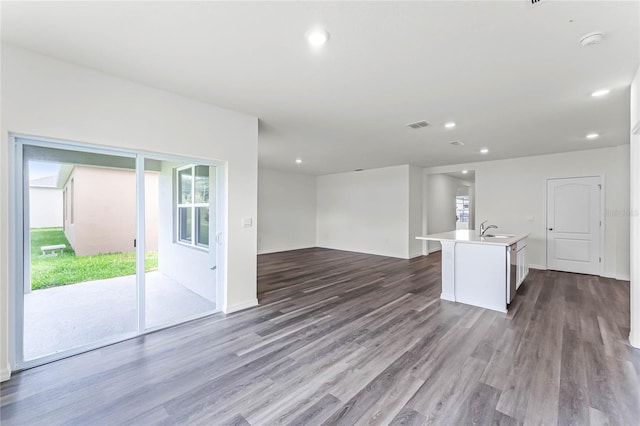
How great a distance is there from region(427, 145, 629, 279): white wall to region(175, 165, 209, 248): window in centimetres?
662

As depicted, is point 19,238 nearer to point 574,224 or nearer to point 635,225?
point 635,225

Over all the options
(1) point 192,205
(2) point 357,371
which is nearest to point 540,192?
(2) point 357,371

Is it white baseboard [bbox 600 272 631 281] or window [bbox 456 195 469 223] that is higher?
window [bbox 456 195 469 223]

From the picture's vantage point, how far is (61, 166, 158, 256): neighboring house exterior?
2.72 metres

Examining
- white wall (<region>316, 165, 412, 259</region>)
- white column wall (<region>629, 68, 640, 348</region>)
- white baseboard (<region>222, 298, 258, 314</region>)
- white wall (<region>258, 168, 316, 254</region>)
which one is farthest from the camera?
white wall (<region>258, 168, 316, 254</region>)

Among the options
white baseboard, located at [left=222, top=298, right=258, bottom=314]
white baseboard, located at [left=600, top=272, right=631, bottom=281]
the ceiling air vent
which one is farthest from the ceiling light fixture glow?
white baseboard, located at [left=600, top=272, right=631, bottom=281]

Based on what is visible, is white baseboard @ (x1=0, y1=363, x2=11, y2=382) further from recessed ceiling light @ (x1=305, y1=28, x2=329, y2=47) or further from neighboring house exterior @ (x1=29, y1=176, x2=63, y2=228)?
recessed ceiling light @ (x1=305, y1=28, x2=329, y2=47)

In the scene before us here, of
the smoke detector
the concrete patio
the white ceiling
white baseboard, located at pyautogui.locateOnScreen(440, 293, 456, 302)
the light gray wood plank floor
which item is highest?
the white ceiling

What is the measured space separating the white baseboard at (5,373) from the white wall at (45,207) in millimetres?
1159

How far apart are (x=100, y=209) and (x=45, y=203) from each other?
1.42 feet

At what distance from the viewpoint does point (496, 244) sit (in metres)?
3.67

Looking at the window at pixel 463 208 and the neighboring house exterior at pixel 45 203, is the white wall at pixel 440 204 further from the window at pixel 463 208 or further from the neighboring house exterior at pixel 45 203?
the neighboring house exterior at pixel 45 203

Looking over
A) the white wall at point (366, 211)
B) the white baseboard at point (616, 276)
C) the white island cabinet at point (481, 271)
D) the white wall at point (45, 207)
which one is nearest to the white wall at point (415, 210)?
the white wall at point (366, 211)

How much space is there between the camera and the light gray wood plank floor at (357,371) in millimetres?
1818
